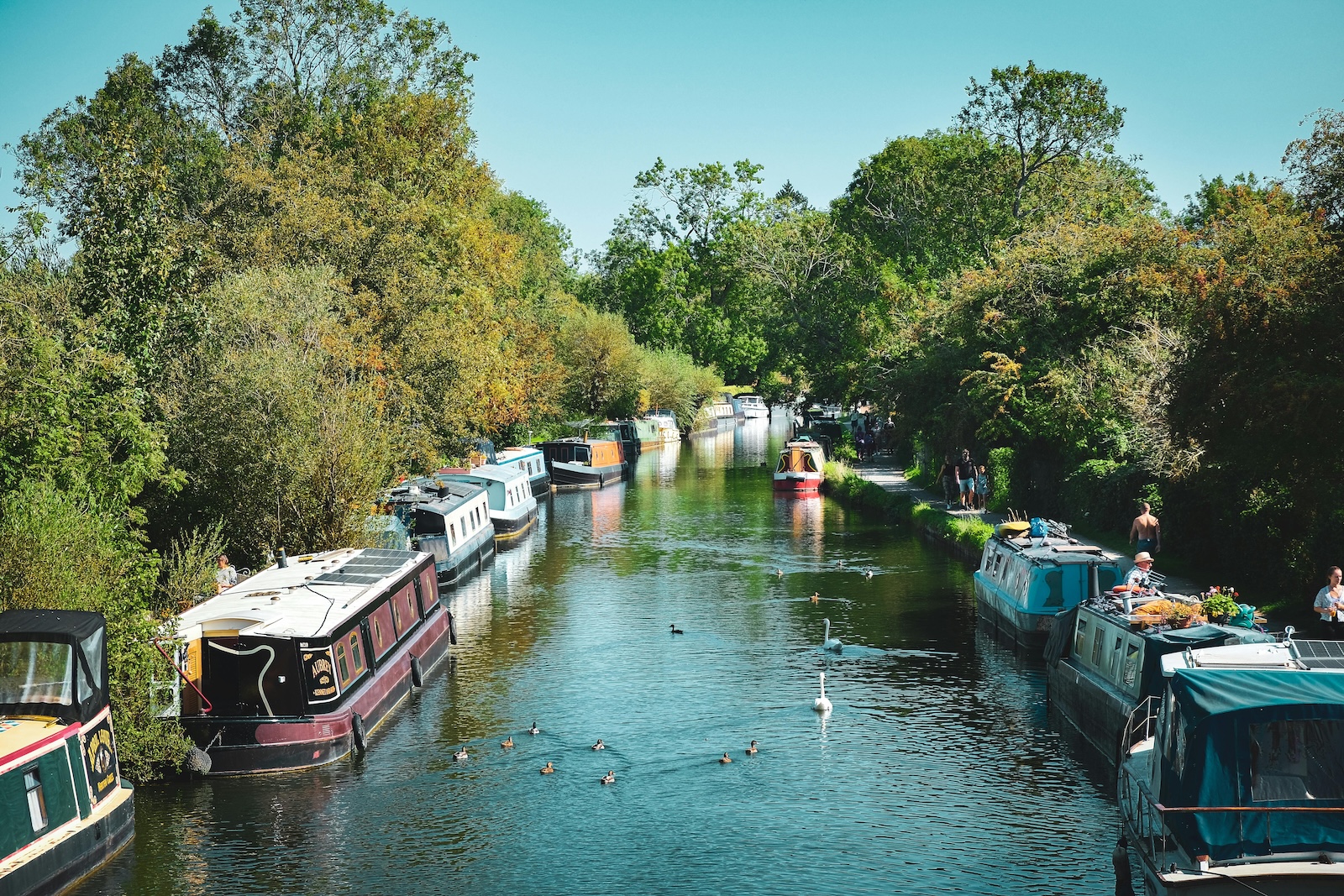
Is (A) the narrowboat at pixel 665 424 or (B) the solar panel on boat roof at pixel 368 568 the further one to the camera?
(A) the narrowboat at pixel 665 424

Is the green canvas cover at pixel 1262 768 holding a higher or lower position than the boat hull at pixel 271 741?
higher

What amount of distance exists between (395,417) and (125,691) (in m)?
18.3

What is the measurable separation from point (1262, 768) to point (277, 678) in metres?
13.0

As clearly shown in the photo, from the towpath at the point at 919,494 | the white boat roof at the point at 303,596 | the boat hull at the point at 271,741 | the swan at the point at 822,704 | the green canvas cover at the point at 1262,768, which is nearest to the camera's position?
the green canvas cover at the point at 1262,768

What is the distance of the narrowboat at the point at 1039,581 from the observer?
75.3 ft

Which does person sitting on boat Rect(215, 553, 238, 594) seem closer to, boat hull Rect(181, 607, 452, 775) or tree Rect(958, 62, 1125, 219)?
boat hull Rect(181, 607, 452, 775)

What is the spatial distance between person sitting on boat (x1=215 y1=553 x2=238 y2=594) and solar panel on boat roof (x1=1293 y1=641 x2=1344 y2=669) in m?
17.2

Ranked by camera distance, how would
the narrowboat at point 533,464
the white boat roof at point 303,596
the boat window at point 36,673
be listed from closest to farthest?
the boat window at point 36,673 → the white boat roof at point 303,596 → the narrowboat at point 533,464

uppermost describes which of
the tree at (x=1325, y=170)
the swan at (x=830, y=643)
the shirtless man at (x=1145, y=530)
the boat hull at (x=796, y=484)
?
the tree at (x=1325, y=170)

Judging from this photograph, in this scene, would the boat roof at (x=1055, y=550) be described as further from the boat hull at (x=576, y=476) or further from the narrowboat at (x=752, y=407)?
the narrowboat at (x=752, y=407)

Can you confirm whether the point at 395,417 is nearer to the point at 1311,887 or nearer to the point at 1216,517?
the point at 1216,517

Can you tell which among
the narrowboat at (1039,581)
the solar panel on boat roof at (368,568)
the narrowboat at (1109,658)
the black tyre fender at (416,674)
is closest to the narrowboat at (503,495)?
the solar panel on boat roof at (368,568)

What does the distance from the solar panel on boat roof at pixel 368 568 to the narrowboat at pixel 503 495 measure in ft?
50.4

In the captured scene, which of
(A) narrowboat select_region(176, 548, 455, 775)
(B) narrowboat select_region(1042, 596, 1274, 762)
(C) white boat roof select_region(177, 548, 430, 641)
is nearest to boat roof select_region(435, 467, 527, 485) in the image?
(C) white boat roof select_region(177, 548, 430, 641)
